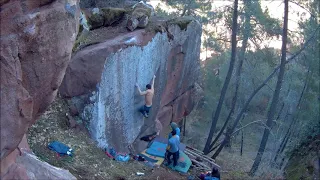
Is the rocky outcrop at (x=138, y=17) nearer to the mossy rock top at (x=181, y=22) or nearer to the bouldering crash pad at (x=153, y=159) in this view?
the mossy rock top at (x=181, y=22)

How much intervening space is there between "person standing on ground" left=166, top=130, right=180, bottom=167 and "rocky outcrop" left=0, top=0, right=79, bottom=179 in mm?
6096

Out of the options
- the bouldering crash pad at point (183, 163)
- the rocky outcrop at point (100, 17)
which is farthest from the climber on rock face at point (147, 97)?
the rocky outcrop at point (100, 17)

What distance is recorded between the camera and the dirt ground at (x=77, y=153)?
951 centimetres

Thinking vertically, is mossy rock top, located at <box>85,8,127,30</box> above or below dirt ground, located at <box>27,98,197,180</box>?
above

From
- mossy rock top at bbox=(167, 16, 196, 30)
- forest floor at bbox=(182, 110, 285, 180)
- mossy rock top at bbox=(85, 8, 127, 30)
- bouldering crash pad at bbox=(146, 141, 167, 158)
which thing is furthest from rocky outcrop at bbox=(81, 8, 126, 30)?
forest floor at bbox=(182, 110, 285, 180)

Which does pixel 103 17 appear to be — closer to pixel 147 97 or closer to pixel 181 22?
pixel 147 97

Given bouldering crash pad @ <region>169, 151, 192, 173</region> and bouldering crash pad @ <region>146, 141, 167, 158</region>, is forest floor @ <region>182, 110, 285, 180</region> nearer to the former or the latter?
bouldering crash pad @ <region>169, 151, 192, 173</region>

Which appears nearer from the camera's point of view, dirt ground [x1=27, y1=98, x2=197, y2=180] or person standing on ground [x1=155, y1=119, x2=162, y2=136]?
dirt ground [x1=27, y1=98, x2=197, y2=180]

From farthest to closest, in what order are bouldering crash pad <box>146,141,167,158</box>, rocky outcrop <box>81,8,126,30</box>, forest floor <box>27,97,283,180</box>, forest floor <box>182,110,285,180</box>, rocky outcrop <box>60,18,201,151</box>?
forest floor <box>182,110,285,180</box> < bouldering crash pad <box>146,141,167,158</box> < rocky outcrop <box>81,8,126,30</box> < rocky outcrop <box>60,18,201,151</box> < forest floor <box>27,97,283,180</box>

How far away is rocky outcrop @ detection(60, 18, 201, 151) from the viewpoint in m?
10.9

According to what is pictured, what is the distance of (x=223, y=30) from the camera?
20734 millimetres

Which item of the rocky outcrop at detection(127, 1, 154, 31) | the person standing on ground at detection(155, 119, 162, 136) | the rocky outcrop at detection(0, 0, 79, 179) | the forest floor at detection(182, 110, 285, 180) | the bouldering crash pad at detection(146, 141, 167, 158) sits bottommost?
the forest floor at detection(182, 110, 285, 180)

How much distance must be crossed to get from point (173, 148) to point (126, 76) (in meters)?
2.64

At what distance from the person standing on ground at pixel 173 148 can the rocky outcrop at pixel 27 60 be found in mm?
6096
